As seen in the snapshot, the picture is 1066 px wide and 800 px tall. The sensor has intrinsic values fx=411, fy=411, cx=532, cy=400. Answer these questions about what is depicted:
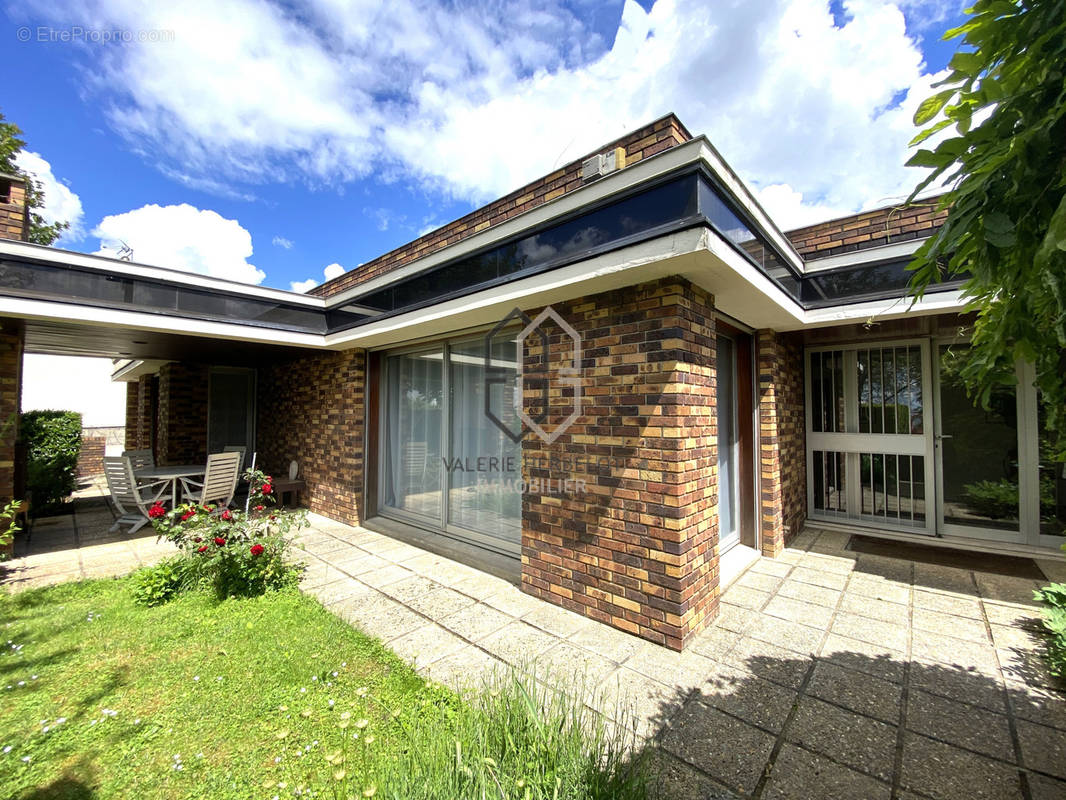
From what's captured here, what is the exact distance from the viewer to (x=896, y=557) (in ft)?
15.0

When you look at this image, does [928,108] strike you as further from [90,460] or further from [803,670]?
[90,460]

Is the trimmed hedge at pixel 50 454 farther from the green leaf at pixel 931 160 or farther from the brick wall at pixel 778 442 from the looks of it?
the brick wall at pixel 778 442

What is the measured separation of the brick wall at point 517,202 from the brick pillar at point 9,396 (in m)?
3.40

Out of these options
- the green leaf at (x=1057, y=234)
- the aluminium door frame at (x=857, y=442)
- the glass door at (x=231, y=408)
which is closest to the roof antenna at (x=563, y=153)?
the green leaf at (x=1057, y=234)

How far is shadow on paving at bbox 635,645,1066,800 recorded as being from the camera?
183cm

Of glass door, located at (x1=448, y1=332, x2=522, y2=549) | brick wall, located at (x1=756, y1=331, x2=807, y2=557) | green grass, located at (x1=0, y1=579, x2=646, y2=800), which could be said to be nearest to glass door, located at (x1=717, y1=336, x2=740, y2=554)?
brick wall, located at (x1=756, y1=331, x2=807, y2=557)

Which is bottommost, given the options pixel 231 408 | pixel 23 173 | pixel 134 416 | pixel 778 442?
pixel 778 442

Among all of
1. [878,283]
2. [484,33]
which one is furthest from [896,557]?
[484,33]

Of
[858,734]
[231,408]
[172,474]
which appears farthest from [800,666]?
[231,408]

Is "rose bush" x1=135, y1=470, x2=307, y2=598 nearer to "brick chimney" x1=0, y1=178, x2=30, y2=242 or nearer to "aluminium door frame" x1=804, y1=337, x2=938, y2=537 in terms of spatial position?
"brick chimney" x1=0, y1=178, x2=30, y2=242

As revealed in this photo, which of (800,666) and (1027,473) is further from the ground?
(1027,473)

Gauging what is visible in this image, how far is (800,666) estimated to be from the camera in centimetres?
269

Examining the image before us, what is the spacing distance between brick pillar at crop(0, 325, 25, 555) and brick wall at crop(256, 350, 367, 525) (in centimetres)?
317

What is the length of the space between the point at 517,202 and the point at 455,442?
286 centimetres
